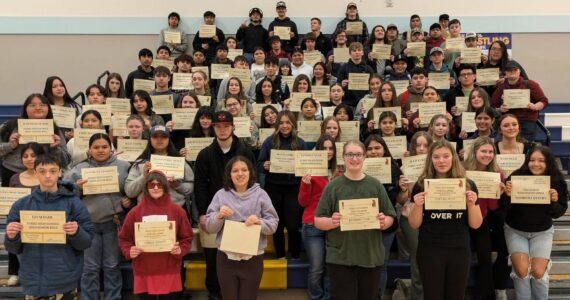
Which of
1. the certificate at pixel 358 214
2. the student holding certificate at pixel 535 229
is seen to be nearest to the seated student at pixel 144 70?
the certificate at pixel 358 214

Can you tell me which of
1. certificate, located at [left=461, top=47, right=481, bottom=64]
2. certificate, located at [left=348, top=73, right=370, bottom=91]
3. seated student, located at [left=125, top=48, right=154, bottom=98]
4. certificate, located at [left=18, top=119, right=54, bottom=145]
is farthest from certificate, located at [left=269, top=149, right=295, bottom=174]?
certificate, located at [left=461, top=47, right=481, bottom=64]

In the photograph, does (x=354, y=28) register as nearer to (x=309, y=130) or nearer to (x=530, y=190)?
(x=309, y=130)

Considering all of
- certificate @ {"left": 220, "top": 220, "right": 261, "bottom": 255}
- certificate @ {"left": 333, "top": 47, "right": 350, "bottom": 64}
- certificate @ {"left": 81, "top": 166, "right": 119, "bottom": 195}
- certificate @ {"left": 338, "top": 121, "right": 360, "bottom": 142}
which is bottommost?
certificate @ {"left": 220, "top": 220, "right": 261, "bottom": 255}

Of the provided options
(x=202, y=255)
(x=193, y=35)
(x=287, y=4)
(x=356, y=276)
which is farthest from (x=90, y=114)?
(x=287, y=4)

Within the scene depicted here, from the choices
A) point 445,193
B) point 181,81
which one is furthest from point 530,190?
point 181,81

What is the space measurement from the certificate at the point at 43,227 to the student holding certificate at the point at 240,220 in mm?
1204

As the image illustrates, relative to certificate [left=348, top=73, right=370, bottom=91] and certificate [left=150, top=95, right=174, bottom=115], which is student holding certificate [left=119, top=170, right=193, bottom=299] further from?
certificate [left=348, top=73, right=370, bottom=91]

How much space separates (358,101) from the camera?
8.43m

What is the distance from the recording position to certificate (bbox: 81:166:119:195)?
16.6 feet

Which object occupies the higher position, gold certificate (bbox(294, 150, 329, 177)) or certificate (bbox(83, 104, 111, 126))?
certificate (bbox(83, 104, 111, 126))

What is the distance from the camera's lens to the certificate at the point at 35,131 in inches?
227

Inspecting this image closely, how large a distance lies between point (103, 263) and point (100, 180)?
2.83 ft

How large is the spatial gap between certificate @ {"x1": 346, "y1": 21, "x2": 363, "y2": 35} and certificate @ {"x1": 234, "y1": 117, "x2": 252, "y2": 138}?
540 centimetres

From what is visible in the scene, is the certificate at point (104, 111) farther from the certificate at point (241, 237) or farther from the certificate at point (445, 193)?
the certificate at point (445, 193)
